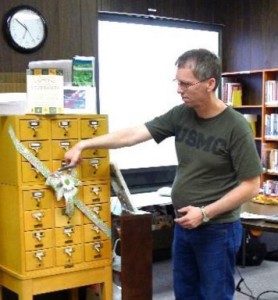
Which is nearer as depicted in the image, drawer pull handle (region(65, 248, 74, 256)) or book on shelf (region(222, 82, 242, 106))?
drawer pull handle (region(65, 248, 74, 256))

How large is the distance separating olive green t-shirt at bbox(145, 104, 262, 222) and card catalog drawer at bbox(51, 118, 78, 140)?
0.52 m

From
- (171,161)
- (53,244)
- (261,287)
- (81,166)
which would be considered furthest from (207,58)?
(171,161)

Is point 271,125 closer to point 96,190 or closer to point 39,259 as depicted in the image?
point 96,190

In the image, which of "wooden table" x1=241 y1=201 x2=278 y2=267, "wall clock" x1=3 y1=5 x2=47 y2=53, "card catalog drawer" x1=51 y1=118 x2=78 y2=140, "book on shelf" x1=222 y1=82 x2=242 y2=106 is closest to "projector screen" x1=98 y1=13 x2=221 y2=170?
"wall clock" x1=3 y1=5 x2=47 y2=53

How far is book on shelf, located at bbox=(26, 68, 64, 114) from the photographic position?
2.34m

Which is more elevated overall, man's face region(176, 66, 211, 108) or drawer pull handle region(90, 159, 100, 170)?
man's face region(176, 66, 211, 108)

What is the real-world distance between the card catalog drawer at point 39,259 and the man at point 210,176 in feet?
2.07

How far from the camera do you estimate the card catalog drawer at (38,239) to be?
7.76ft

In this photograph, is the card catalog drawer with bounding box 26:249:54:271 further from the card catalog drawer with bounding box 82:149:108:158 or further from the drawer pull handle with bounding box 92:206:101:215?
the card catalog drawer with bounding box 82:149:108:158

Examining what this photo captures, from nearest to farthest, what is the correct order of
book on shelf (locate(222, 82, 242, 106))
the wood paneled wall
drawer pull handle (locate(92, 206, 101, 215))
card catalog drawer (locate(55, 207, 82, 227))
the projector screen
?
card catalog drawer (locate(55, 207, 82, 227)) → drawer pull handle (locate(92, 206, 101, 215)) → the wood paneled wall → the projector screen → book on shelf (locate(222, 82, 242, 106))

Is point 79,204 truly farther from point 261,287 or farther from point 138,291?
point 261,287

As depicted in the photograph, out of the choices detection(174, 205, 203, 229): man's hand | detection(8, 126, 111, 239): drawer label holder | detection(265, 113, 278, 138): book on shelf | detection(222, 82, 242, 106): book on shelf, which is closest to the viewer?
detection(174, 205, 203, 229): man's hand

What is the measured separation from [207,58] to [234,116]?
26 centimetres

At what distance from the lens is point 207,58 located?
6.89 feet
